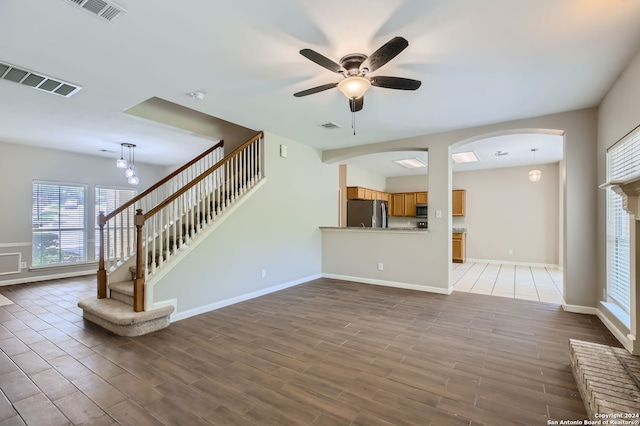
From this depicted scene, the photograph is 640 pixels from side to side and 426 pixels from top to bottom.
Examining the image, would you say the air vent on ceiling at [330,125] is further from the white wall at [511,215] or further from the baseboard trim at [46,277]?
the baseboard trim at [46,277]

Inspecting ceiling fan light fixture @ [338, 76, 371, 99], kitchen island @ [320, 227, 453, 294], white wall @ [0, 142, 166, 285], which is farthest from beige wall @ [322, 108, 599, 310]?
white wall @ [0, 142, 166, 285]

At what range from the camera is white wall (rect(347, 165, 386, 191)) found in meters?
8.55

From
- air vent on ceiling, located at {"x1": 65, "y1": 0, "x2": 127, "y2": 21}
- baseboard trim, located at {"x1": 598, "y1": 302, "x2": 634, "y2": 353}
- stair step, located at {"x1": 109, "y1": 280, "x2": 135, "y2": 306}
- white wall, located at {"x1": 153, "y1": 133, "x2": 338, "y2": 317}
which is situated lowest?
baseboard trim, located at {"x1": 598, "y1": 302, "x2": 634, "y2": 353}

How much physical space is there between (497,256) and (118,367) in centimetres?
891

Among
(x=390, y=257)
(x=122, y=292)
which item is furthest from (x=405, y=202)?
(x=122, y=292)

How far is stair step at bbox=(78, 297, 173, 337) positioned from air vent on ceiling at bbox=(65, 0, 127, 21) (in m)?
2.73

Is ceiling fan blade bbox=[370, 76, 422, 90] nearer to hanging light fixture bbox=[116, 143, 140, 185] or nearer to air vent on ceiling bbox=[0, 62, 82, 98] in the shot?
air vent on ceiling bbox=[0, 62, 82, 98]

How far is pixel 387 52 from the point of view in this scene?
216cm

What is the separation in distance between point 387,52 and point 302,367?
8.35ft

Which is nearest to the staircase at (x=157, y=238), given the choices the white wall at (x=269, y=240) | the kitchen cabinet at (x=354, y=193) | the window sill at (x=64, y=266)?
the white wall at (x=269, y=240)

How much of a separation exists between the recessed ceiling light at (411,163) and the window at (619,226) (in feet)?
13.9

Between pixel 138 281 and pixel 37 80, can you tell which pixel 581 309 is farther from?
pixel 37 80

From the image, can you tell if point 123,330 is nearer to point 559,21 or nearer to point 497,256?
point 559,21

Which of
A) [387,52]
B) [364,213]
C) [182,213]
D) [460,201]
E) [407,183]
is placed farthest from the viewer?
[407,183]
